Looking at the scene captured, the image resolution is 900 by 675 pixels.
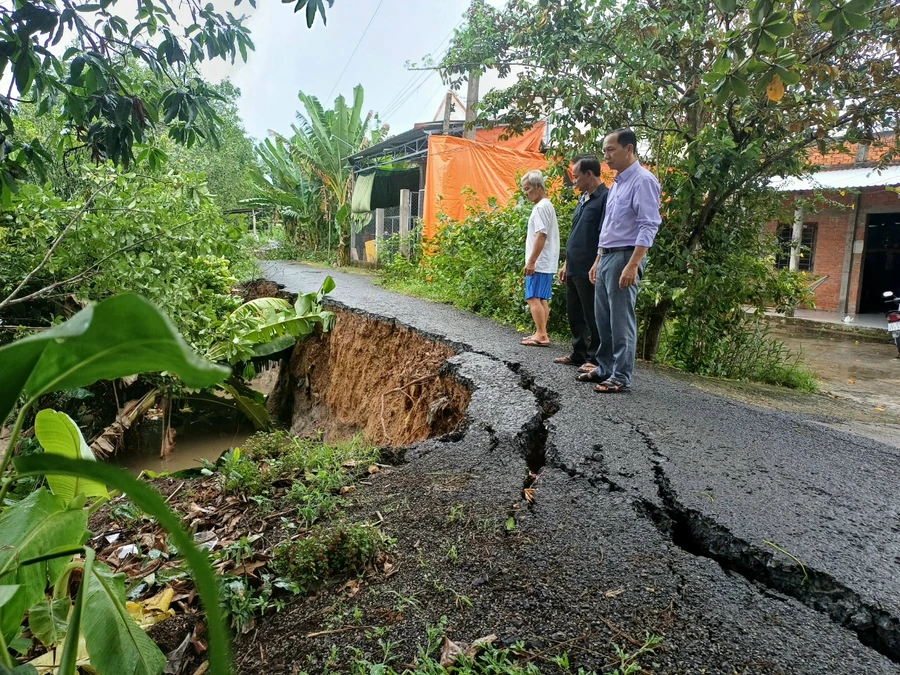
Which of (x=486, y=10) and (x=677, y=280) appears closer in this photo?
(x=677, y=280)

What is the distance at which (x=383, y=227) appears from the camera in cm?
1691

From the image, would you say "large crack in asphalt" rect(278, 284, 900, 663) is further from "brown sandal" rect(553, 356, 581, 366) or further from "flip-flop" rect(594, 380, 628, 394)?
"brown sandal" rect(553, 356, 581, 366)

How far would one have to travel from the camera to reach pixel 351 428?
6.51m

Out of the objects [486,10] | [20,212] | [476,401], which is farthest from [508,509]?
[486,10]

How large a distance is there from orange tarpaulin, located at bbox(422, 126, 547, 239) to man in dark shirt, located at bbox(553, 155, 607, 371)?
7235 mm

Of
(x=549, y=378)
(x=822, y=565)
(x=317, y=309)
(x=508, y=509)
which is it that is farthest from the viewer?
(x=317, y=309)

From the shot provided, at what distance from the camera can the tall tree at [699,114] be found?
486 cm

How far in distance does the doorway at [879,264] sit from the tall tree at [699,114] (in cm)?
1086

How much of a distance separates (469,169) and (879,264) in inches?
440

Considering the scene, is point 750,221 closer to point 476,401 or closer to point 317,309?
point 476,401

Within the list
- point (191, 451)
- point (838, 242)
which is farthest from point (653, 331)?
point (838, 242)

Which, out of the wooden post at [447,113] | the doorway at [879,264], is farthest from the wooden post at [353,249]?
the doorway at [879,264]

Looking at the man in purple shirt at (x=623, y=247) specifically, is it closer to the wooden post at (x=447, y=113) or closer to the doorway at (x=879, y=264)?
the wooden post at (x=447, y=113)

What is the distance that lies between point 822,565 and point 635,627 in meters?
0.78
